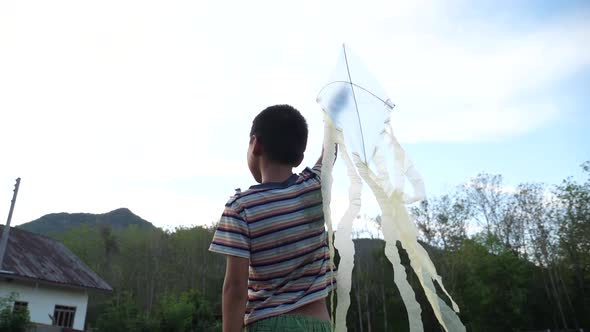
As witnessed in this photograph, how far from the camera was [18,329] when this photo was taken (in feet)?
37.6

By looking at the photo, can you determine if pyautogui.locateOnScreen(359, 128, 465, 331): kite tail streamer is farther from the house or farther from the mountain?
the mountain

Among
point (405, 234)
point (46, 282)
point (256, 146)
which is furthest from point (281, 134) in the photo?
point (46, 282)

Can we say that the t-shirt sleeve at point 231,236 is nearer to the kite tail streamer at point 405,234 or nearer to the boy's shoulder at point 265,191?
the boy's shoulder at point 265,191

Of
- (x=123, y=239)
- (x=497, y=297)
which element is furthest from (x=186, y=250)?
(x=497, y=297)

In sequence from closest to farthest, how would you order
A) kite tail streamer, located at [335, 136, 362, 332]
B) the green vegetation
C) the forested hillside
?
1. kite tail streamer, located at [335, 136, 362, 332]
2. the green vegetation
3. the forested hillside

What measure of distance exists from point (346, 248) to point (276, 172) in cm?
38

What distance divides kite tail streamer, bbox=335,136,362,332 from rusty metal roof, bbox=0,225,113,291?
16.0 m

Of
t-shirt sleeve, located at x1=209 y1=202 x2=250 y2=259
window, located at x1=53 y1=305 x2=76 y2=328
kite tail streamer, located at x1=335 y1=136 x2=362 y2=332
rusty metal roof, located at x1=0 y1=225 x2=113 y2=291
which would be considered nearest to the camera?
t-shirt sleeve, located at x1=209 y1=202 x2=250 y2=259

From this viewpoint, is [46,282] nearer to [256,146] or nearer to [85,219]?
[256,146]

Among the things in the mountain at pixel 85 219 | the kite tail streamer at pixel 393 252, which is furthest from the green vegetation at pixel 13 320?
the mountain at pixel 85 219

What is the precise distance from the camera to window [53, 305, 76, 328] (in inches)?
640

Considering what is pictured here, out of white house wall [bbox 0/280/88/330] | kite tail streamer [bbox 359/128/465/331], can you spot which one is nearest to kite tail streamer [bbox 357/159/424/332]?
kite tail streamer [bbox 359/128/465/331]

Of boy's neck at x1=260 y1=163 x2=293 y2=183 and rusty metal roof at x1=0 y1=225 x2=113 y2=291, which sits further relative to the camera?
rusty metal roof at x1=0 y1=225 x2=113 y2=291

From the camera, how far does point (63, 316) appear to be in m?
16.5
